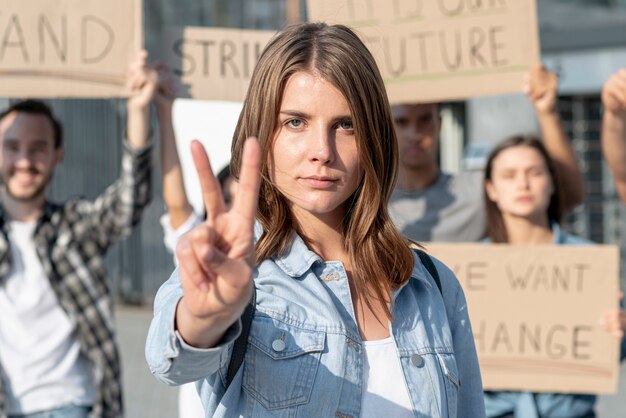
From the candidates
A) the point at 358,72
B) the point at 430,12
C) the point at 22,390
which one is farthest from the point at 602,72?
the point at 358,72

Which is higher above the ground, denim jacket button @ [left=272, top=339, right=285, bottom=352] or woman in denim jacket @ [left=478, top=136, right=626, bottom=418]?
woman in denim jacket @ [left=478, top=136, right=626, bottom=418]

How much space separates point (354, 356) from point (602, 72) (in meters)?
10.8

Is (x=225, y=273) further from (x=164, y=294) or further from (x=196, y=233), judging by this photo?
(x=164, y=294)

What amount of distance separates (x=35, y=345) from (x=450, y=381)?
7.64 ft

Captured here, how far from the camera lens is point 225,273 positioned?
172cm

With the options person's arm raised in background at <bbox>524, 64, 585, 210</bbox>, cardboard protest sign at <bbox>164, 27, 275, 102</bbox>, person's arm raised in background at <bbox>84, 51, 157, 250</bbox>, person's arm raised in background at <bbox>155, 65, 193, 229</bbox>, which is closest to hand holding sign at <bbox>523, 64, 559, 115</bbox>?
person's arm raised in background at <bbox>524, 64, 585, 210</bbox>

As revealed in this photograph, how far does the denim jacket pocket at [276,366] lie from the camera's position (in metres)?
2.05

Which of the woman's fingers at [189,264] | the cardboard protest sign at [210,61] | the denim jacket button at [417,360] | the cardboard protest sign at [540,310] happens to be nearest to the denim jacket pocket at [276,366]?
the denim jacket button at [417,360]

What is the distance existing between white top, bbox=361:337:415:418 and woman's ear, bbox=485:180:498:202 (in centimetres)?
218

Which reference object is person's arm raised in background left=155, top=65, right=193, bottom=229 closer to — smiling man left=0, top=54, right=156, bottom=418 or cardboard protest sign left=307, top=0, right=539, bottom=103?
smiling man left=0, top=54, right=156, bottom=418

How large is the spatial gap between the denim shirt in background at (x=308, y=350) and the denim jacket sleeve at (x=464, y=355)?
0.19 feet

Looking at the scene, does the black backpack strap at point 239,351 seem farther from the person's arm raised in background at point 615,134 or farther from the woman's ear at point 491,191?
the woman's ear at point 491,191

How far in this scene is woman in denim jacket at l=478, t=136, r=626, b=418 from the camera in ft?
13.4

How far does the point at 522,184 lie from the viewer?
4.23m
